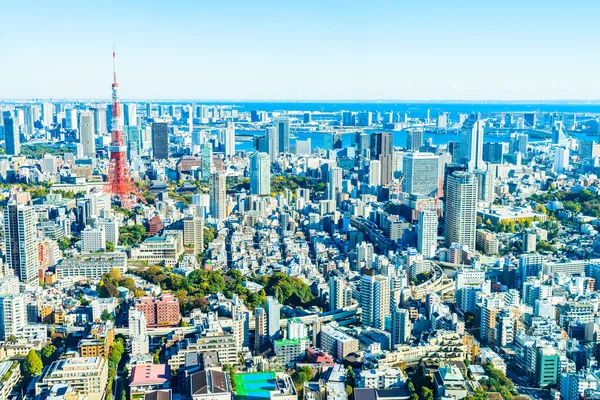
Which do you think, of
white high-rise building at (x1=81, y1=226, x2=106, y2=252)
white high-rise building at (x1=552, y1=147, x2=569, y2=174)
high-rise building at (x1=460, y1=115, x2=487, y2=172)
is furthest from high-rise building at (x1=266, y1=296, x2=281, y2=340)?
white high-rise building at (x1=552, y1=147, x2=569, y2=174)

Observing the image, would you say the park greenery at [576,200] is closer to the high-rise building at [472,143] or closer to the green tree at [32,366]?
the high-rise building at [472,143]

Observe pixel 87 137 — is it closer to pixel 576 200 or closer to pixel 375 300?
pixel 576 200

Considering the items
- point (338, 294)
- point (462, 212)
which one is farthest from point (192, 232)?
point (462, 212)

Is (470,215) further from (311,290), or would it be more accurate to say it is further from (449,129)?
(449,129)

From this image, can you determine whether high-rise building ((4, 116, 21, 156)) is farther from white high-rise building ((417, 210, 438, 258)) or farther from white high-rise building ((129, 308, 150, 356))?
white high-rise building ((129, 308, 150, 356))

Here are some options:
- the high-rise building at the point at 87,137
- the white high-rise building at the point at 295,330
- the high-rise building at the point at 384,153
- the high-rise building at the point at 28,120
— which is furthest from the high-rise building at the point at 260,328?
the high-rise building at the point at 28,120
